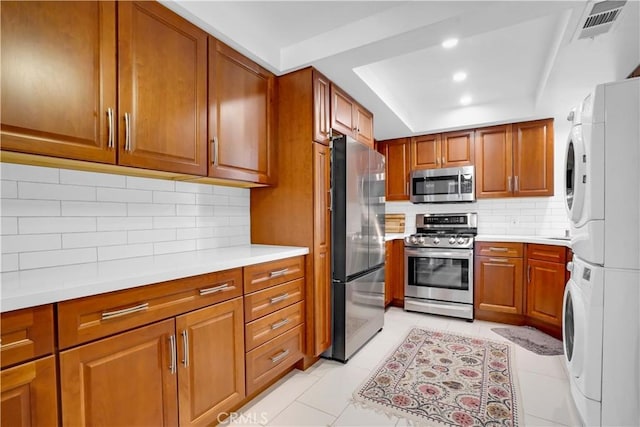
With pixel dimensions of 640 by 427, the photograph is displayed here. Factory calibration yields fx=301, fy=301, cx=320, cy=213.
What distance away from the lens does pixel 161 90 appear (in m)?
1.58

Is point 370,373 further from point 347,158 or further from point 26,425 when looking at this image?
point 26,425

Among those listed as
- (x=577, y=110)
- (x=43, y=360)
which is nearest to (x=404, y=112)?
(x=577, y=110)

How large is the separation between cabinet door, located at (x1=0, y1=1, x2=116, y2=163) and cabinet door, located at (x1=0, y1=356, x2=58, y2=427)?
767mm

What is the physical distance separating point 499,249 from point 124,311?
3.40 m

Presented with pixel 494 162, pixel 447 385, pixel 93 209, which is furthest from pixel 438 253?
pixel 93 209

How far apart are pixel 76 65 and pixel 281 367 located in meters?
1.96

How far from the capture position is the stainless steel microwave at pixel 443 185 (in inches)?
144

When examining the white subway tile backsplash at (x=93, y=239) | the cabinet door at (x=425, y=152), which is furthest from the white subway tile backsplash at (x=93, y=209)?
the cabinet door at (x=425, y=152)

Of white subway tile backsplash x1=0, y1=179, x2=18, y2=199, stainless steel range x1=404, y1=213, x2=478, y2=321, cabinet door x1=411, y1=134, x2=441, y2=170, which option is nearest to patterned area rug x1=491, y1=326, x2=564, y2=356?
stainless steel range x1=404, y1=213, x2=478, y2=321

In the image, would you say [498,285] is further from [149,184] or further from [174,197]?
[149,184]

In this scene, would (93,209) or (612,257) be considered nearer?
(612,257)

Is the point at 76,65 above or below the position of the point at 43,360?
above

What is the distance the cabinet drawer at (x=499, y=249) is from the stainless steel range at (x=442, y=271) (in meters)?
0.11

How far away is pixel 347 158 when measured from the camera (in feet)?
7.76
